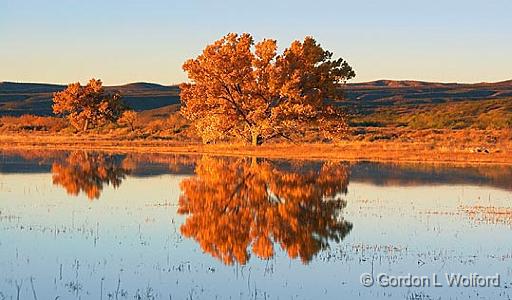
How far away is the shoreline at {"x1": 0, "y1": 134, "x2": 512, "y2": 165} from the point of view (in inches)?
1768

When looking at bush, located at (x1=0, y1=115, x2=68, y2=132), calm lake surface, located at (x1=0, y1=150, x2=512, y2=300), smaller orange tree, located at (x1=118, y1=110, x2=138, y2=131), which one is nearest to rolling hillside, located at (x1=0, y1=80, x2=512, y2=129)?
smaller orange tree, located at (x1=118, y1=110, x2=138, y2=131)

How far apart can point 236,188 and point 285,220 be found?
8229mm

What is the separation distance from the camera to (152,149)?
59.8m

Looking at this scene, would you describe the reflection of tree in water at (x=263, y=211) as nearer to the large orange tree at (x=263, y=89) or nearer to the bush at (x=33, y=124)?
the large orange tree at (x=263, y=89)

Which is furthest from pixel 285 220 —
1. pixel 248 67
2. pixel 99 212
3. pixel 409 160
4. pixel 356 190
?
pixel 248 67

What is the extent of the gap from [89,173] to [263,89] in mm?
20205

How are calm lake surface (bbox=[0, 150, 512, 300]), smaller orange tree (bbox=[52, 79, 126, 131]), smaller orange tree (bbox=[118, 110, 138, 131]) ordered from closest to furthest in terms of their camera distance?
calm lake surface (bbox=[0, 150, 512, 300]), smaller orange tree (bbox=[52, 79, 126, 131]), smaller orange tree (bbox=[118, 110, 138, 131])

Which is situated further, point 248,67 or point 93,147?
point 93,147

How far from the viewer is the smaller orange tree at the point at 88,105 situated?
85875mm

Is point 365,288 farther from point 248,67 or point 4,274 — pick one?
point 248,67

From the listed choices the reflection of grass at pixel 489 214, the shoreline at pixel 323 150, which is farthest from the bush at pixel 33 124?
the reflection of grass at pixel 489 214

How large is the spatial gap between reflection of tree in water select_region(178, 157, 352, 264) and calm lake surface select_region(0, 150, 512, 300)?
4 centimetres

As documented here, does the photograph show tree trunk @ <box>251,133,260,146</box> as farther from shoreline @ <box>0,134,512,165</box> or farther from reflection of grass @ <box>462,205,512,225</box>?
reflection of grass @ <box>462,205,512,225</box>

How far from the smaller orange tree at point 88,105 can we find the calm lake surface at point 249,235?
173 ft
